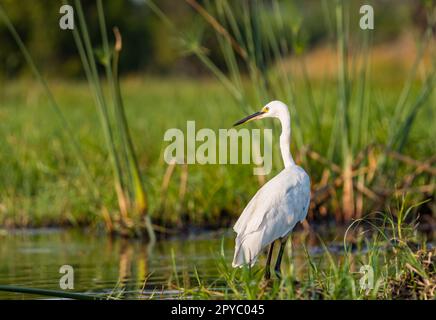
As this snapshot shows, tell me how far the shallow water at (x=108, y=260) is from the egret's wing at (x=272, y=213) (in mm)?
472

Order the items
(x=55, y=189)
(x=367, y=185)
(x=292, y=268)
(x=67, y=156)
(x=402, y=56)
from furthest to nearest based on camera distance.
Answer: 1. (x=402, y=56)
2. (x=67, y=156)
3. (x=55, y=189)
4. (x=367, y=185)
5. (x=292, y=268)

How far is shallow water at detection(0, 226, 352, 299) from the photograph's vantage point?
25.3 ft

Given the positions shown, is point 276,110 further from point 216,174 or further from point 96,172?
point 96,172

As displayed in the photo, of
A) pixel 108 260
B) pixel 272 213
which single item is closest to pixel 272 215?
pixel 272 213

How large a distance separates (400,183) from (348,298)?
5.59 metres

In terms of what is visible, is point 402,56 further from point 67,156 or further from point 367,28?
point 367,28

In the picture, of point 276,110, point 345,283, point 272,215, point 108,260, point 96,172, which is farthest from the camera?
point 96,172

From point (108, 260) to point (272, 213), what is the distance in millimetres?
2871

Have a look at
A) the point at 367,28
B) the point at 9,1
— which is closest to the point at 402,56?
the point at 9,1

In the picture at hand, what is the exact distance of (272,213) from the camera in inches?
266

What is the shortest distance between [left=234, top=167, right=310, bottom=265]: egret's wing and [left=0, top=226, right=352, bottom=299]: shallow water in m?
0.47

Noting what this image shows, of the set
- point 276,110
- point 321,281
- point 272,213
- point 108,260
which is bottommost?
point 108,260

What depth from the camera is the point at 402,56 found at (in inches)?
1454

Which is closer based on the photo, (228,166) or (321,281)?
(321,281)
